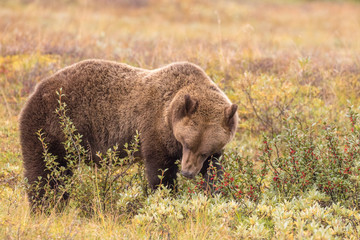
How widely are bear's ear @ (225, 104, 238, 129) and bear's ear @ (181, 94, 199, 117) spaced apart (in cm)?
38

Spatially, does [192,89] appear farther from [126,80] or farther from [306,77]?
[306,77]

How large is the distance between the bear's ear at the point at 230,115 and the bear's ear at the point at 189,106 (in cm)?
38

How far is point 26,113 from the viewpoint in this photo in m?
5.86

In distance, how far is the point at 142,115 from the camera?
19.0ft

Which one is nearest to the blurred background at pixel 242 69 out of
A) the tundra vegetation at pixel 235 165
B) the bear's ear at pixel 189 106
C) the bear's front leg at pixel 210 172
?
the tundra vegetation at pixel 235 165

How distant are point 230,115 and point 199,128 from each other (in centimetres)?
40

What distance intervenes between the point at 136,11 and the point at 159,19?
2350mm

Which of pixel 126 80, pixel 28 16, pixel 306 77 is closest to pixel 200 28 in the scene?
pixel 28 16

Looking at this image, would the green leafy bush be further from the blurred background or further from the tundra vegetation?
the blurred background

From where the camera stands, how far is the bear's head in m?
5.12

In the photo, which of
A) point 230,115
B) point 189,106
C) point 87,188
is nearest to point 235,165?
point 230,115

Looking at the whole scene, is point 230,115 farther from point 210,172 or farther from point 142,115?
point 142,115

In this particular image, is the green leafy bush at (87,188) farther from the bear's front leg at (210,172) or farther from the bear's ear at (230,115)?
the bear's ear at (230,115)

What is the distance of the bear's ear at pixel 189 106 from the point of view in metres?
5.15
